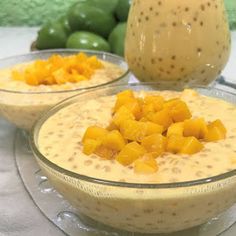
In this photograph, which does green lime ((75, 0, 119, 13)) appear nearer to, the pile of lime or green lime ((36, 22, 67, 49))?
the pile of lime

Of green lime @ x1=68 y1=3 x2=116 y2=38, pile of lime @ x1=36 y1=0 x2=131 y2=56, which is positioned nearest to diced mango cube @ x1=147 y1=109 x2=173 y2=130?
pile of lime @ x1=36 y1=0 x2=131 y2=56

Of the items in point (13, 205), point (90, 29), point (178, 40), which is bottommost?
point (13, 205)

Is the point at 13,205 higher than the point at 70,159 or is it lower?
lower

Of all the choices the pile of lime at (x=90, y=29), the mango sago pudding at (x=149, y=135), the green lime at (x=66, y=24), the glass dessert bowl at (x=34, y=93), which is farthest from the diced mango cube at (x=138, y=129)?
the green lime at (x=66, y=24)

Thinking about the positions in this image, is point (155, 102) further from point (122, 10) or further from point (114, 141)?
point (122, 10)

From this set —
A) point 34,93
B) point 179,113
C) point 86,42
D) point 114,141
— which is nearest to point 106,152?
point 114,141

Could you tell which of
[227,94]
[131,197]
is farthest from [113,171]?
[227,94]

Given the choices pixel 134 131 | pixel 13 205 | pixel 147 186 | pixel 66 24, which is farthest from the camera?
pixel 66 24
